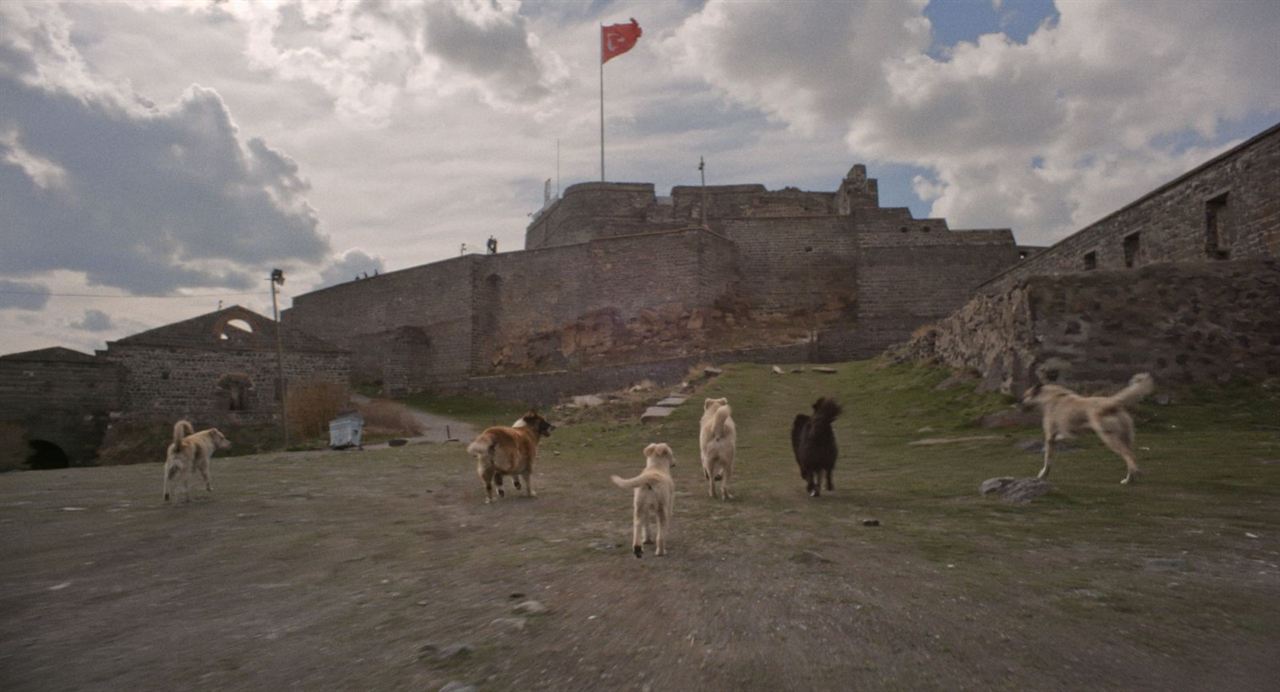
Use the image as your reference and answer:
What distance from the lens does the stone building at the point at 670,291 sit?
1379 inches

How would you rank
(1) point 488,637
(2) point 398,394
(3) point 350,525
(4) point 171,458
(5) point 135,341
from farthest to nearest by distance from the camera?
(2) point 398,394 → (5) point 135,341 → (4) point 171,458 → (3) point 350,525 → (1) point 488,637

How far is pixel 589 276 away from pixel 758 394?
70.0ft

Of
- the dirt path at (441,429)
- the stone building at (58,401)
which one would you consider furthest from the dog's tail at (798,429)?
the stone building at (58,401)

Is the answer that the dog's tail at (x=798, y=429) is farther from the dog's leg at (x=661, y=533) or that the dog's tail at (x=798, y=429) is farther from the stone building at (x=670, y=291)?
the stone building at (x=670, y=291)

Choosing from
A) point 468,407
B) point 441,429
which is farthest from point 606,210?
point 441,429

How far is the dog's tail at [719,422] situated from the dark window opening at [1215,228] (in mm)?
14927

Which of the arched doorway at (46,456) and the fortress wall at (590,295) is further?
the fortress wall at (590,295)

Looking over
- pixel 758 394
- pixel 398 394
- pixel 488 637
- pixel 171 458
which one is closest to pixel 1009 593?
pixel 488 637

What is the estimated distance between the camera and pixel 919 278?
35562 mm

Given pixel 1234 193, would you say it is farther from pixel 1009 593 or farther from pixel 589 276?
pixel 589 276

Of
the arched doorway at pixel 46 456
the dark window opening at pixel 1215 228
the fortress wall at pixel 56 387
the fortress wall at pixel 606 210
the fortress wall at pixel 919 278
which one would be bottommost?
the arched doorway at pixel 46 456

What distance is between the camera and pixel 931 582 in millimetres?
4094

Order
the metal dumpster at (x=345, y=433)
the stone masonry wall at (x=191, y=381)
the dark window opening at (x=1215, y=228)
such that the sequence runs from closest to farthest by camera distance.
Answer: the dark window opening at (x=1215, y=228) → the metal dumpster at (x=345, y=433) → the stone masonry wall at (x=191, y=381)

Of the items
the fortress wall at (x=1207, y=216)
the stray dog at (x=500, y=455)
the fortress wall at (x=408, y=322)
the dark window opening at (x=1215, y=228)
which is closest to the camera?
the stray dog at (x=500, y=455)
